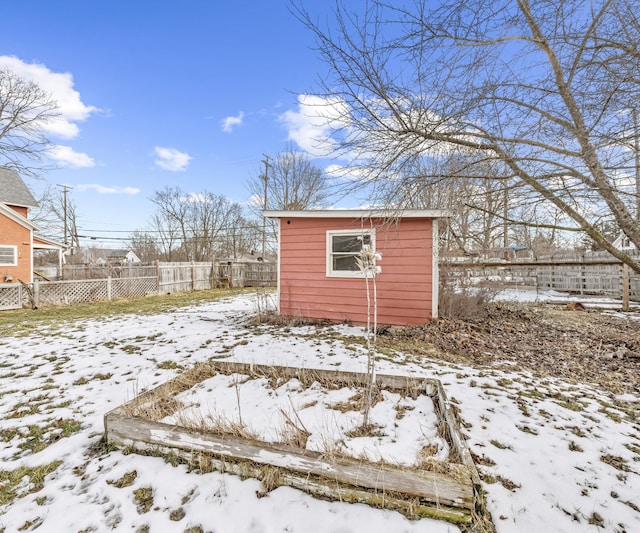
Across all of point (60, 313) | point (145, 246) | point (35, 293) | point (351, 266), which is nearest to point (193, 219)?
point (145, 246)

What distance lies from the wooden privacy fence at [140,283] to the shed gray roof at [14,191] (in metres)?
4.13

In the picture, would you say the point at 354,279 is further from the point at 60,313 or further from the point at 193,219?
the point at 193,219

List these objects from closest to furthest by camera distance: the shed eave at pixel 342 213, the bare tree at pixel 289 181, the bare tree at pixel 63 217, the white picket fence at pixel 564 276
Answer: the shed eave at pixel 342 213 → the white picket fence at pixel 564 276 → the bare tree at pixel 289 181 → the bare tree at pixel 63 217

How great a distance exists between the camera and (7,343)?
5.21 metres

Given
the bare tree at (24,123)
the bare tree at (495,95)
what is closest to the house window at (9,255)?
the bare tree at (24,123)

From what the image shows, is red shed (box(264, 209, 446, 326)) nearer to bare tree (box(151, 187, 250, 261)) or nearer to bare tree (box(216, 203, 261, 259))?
bare tree (box(216, 203, 261, 259))

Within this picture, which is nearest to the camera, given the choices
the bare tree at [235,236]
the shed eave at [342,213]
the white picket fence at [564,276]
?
the shed eave at [342,213]

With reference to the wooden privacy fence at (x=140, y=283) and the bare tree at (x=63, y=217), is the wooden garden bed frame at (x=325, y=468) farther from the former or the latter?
the bare tree at (x=63, y=217)

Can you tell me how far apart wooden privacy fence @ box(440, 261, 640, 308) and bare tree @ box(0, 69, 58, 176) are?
55.5ft

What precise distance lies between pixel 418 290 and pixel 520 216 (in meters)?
2.59

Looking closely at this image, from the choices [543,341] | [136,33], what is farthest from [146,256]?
[543,341]

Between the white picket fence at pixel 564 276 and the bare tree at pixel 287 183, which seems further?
the bare tree at pixel 287 183

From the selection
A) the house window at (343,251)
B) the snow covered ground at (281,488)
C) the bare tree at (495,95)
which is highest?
the bare tree at (495,95)

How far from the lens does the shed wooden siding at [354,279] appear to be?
5984 mm
